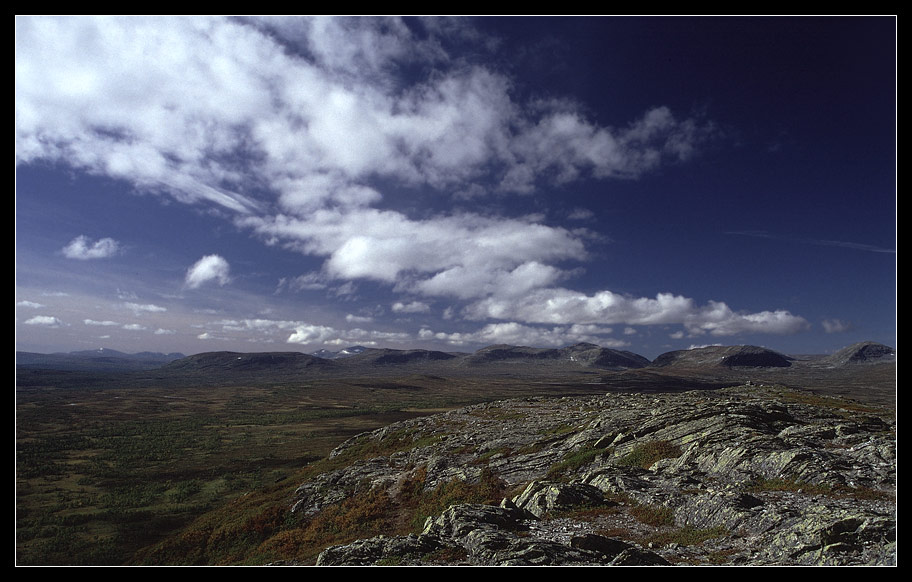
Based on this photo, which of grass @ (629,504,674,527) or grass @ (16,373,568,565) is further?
grass @ (16,373,568,565)

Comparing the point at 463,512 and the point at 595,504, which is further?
the point at 595,504

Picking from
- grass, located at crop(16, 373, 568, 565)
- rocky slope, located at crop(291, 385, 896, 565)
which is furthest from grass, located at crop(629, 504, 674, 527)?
grass, located at crop(16, 373, 568, 565)

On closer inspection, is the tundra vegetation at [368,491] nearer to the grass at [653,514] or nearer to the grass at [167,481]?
the grass at [653,514]

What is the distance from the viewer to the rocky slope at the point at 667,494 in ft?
53.6

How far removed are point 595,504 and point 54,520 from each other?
61342 millimetres

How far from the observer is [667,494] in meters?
25.3

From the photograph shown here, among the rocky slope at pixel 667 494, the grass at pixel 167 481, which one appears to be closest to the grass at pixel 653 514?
the rocky slope at pixel 667 494

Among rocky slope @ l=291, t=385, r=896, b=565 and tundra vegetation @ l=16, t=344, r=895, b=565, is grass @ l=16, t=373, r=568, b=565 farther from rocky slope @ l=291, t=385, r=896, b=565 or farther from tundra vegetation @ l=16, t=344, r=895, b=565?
rocky slope @ l=291, t=385, r=896, b=565

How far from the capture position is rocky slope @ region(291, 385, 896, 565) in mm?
16344

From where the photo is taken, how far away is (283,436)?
100 m

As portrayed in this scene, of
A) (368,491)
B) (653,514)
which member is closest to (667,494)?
(653,514)

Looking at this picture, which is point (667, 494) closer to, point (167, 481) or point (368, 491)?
point (368, 491)

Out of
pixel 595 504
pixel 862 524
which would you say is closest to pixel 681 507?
pixel 595 504
